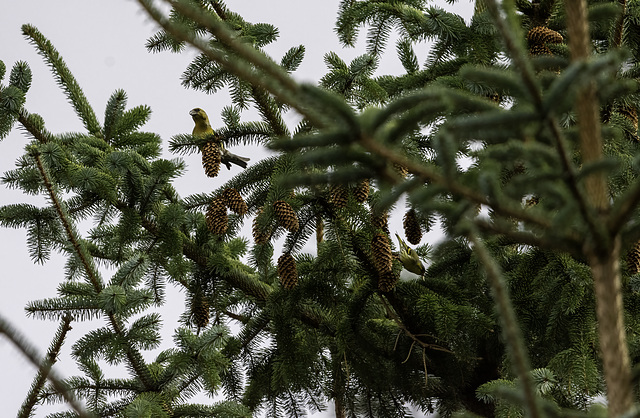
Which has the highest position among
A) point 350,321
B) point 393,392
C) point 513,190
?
point 350,321

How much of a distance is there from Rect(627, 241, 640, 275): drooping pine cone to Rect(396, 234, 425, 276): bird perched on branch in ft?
3.49

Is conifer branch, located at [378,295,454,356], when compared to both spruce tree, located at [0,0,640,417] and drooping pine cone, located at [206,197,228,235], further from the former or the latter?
drooping pine cone, located at [206,197,228,235]

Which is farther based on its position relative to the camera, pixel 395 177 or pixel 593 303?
pixel 593 303

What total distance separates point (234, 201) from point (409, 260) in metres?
1.00

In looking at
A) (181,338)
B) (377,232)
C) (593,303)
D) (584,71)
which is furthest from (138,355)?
(584,71)

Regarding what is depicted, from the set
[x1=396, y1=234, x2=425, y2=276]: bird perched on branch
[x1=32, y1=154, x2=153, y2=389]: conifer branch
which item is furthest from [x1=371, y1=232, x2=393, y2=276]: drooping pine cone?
[x1=32, y1=154, x2=153, y2=389]: conifer branch

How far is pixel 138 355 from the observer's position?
9.66 ft

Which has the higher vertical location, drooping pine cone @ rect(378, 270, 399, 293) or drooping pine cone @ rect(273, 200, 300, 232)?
drooping pine cone @ rect(273, 200, 300, 232)

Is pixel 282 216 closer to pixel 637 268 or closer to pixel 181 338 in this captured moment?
pixel 181 338

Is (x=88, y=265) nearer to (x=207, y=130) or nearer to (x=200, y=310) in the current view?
(x=200, y=310)

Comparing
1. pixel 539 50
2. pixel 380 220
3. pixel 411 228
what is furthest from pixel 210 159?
pixel 539 50

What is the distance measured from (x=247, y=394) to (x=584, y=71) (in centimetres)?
288

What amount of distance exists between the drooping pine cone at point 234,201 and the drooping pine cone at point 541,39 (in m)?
1.44

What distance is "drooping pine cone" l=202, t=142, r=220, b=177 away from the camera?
3229 mm
